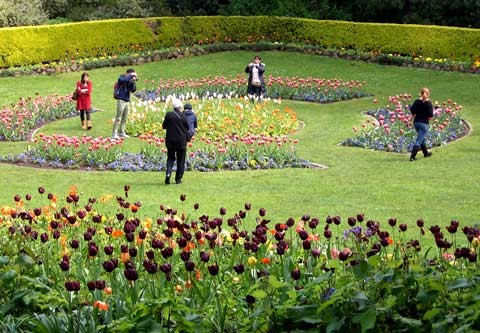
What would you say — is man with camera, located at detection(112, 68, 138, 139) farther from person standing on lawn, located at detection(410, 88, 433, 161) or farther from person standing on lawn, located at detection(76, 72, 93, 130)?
person standing on lawn, located at detection(410, 88, 433, 161)

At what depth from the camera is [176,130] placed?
50.9ft

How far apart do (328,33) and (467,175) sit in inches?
840

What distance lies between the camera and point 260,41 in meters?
38.3

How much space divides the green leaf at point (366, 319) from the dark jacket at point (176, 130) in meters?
10.1

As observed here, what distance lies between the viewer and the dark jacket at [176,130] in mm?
15484

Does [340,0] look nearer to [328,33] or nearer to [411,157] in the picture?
[328,33]

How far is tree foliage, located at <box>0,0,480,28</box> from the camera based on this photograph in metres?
36.8

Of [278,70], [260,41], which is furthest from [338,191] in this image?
[260,41]

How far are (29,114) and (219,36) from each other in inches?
669

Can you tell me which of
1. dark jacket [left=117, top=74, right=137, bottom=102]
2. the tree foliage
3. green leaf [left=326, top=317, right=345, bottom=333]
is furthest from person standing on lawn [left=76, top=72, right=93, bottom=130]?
green leaf [left=326, top=317, right=345, bottom=333]

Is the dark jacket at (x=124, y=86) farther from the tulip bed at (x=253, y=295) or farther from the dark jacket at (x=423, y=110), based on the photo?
the tulip bed at (x=253, y=295)

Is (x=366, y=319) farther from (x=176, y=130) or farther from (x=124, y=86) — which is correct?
(x=124, y=86)

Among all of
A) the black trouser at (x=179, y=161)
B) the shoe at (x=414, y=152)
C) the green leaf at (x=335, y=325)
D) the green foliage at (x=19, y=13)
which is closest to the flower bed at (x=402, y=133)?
the shoe at (x=414, y=152)

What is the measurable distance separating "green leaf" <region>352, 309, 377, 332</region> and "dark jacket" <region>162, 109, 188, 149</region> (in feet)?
33.2
